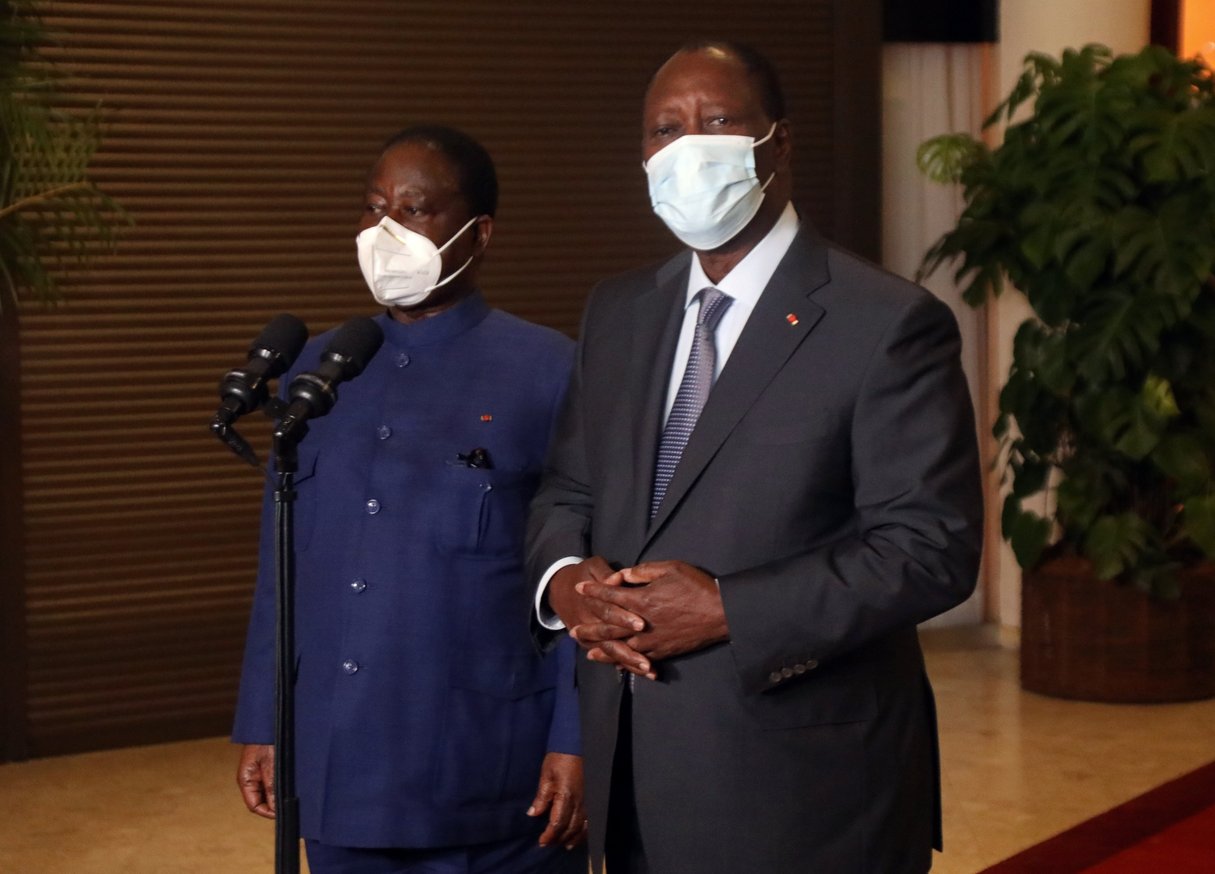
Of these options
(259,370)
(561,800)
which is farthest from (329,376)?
(561,800)

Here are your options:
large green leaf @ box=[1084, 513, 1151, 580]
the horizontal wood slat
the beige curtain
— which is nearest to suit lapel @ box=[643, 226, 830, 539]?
the horizontal wood slat

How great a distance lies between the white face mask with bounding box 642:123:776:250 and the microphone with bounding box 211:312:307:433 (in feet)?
1.45

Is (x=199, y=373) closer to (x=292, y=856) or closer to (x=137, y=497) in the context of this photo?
(x=137, y=497)

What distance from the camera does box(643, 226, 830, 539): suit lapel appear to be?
1.85 metres

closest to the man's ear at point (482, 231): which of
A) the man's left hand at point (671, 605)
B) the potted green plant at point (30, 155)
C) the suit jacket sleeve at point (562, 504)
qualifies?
the suit jacket sleeve at point (562, 504)

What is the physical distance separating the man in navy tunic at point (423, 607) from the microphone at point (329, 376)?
1.09 feet

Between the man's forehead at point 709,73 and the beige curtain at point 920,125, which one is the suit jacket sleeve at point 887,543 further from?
the beige curtain at point 920,125

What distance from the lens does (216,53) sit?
5.30m

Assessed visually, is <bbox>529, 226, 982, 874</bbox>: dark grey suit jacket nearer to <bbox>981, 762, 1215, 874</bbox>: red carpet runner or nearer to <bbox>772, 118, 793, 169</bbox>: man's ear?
<bbox>772, 118, 793, 169</bbox>: man's ear

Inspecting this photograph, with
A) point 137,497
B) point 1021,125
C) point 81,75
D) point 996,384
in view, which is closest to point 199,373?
point 137,497

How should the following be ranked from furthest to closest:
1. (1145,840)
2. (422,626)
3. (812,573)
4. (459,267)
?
(1145,840) < (459,267) < (422,626) < (812,573)

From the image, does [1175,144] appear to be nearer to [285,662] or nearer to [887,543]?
[887,543]

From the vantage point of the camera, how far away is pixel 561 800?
2180 millimetres

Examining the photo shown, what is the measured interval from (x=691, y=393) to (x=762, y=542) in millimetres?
205
